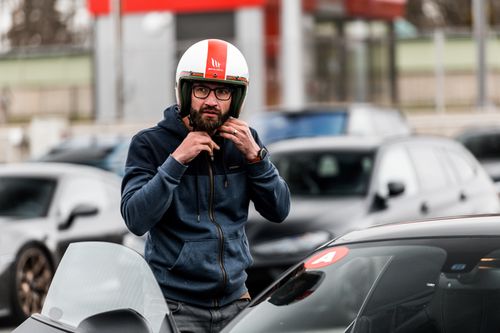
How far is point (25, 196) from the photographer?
40.4 feet

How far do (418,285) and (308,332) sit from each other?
1.30 feet

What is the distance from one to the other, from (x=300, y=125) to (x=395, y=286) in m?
15.0

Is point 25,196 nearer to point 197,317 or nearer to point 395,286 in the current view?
point 197,317

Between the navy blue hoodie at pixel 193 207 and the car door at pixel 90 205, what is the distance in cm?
719

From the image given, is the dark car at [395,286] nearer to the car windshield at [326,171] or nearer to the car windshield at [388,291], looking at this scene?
the car windshield at [388,291]

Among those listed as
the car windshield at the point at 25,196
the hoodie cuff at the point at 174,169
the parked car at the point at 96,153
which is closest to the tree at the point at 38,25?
the parked car at the point at 96,153

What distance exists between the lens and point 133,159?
15.6ft

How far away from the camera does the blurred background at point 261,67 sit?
116ft

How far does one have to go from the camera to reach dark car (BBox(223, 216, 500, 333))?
4.53 m

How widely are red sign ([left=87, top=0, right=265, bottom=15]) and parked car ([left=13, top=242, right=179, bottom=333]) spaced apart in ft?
108

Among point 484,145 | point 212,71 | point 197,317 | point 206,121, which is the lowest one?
point 484,145

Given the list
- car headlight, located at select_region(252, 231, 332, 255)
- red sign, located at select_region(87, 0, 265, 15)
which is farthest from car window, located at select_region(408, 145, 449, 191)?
red sign, located at select_region(87, 0, 265, 15)

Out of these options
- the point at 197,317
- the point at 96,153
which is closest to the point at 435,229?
the point at 197,317

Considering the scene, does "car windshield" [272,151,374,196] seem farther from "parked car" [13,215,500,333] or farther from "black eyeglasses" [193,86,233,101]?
"black eyeglasses" [193,86,233,101]
